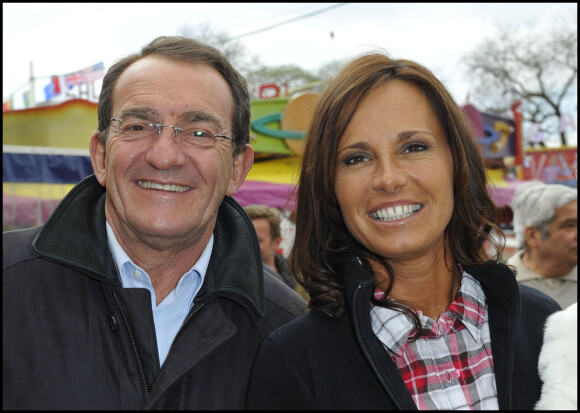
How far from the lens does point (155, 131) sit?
85.9 inches

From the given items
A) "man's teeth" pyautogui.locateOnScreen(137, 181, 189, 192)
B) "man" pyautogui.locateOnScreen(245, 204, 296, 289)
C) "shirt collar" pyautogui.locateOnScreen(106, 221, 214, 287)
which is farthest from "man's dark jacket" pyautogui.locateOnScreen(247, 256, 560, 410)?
"man" pyautogui.locateOnScreen(245, 204, 296, 289)

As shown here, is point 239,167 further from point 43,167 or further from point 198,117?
point 43,167

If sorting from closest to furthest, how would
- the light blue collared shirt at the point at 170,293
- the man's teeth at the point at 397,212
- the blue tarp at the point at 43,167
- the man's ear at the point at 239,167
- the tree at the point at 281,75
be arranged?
the man's teeth at the point at 397,212 → the light blue collared shirt at the point at 170,293 → the man's ear at the point at 239,167 → the blue tarp at the point at 43,167 → the tree at the point at 281,75

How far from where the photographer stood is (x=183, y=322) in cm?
201

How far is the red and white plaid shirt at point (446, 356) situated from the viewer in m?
1.66

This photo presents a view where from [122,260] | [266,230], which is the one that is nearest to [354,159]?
[122,260]

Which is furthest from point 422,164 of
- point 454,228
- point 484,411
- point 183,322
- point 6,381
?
point 6,381

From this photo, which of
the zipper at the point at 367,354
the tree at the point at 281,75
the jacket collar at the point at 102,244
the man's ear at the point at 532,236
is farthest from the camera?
the tree at the point at 281,75

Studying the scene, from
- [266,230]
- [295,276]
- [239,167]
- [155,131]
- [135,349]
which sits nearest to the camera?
[135,349]

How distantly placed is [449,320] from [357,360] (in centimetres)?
37

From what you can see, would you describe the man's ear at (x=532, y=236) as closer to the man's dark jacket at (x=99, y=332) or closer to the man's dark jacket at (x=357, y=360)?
the man's dark jacket at (x=357, y=360)

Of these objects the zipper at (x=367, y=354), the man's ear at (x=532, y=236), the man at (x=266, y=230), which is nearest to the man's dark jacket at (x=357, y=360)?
the zipper at (x=367, y=354)

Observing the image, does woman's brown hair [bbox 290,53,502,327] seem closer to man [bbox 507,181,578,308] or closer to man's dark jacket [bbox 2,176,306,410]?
man's dark jacket [bbox 2,176,306,410]

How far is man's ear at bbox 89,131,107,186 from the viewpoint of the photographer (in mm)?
2330
